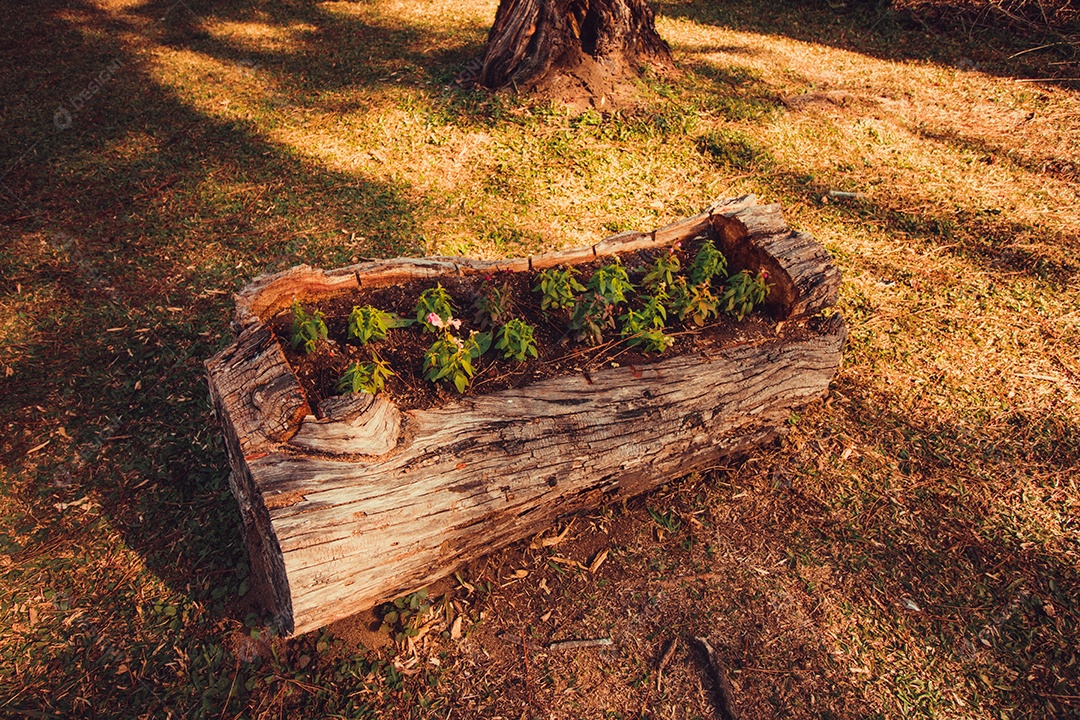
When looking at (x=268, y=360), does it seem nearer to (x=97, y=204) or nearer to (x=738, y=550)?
(x=738, y=550)

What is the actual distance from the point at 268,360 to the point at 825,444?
294 centimetres

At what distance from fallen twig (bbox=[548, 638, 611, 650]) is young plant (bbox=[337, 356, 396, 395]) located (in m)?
1.32

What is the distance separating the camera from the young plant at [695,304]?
10.4 ft

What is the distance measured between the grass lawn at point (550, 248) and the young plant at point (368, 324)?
1121mm

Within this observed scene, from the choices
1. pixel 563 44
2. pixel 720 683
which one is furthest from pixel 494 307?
pixel 563 44

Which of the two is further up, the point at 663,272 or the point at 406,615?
the point at 663,272

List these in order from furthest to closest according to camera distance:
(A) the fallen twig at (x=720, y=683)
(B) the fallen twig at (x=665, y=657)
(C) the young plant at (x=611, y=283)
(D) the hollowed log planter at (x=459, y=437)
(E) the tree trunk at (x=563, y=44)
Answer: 1. (E) the tree trunk at (x=563, y=44)
2. (C) the young plant at (x=611, y=283)
3. (B) the fallen twig at (x=665, y=657)
4. (A) the fallen twig at (x=720, y=683)
5. (D) the hollowed log planter at (x=459, y=437)

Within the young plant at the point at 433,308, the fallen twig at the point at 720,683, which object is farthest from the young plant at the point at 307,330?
the fallen twig at the point at 720,683

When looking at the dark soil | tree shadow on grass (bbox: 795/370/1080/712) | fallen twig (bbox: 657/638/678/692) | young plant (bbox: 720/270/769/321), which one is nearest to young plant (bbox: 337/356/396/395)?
the dark soil

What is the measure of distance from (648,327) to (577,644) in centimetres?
150

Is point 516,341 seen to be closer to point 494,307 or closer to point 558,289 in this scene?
point 494,307

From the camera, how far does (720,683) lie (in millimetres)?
2568

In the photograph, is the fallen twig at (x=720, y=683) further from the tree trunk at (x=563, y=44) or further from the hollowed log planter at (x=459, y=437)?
the tree trunk at (x=563, y=44)

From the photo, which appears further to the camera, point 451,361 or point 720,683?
point 451,361
